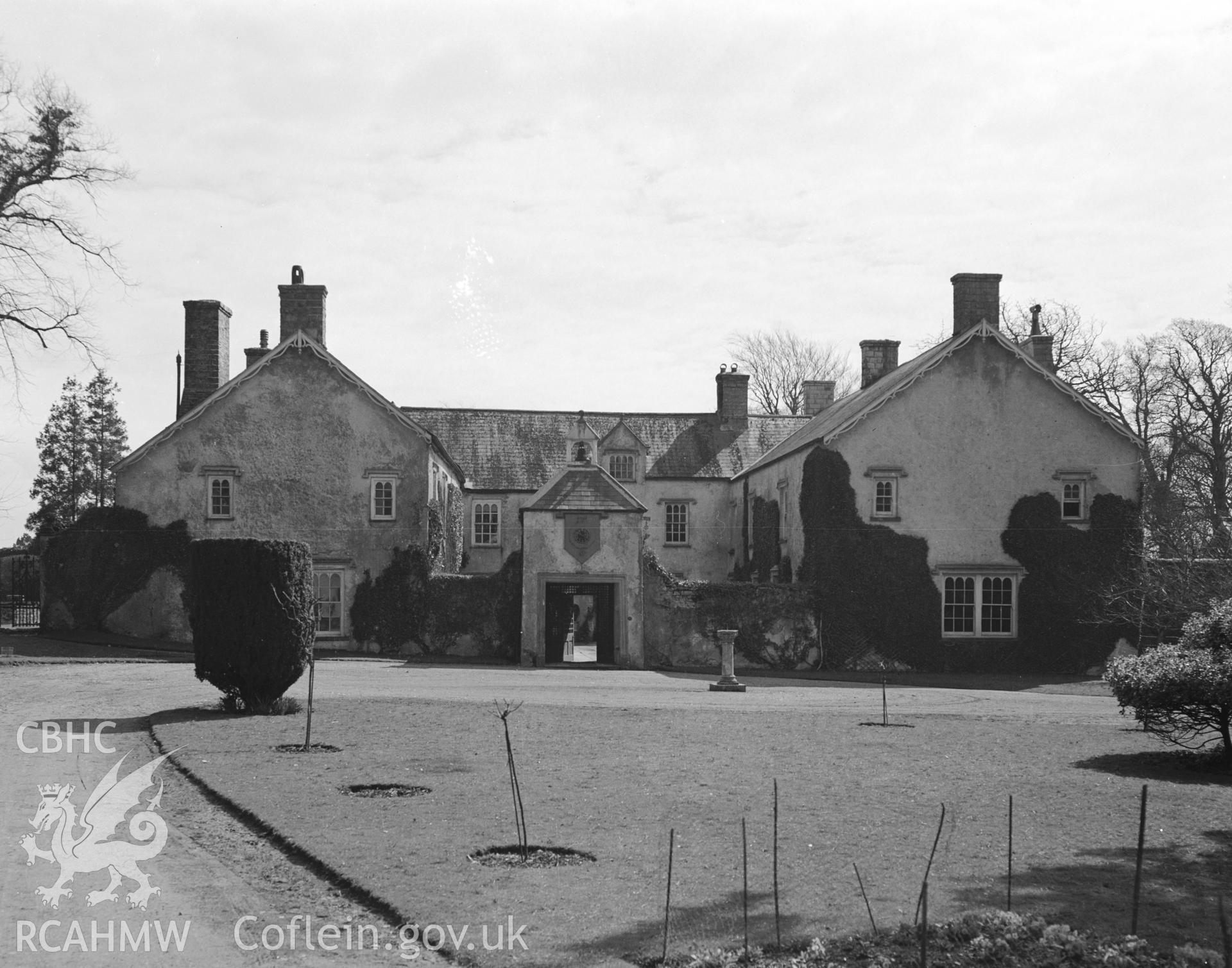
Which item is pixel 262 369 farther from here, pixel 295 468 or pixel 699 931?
pixel 699 931

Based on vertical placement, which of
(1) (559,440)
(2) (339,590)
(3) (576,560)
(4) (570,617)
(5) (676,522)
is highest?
(1) (559,440)

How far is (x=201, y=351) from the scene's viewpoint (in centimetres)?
3991

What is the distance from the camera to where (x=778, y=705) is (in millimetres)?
23062

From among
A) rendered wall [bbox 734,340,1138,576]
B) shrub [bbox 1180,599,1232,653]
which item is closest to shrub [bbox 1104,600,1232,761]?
shrub [bbox 1180,599,1232,653]

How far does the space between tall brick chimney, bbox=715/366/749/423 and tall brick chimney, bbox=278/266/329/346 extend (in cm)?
2043

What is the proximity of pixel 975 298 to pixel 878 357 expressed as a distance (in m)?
7.82

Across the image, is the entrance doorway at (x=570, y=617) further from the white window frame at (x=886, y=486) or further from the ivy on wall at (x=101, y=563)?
the ivy on wall at (x=101, y=563)

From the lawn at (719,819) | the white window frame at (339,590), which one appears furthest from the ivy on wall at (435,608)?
the lawn at (719,819)

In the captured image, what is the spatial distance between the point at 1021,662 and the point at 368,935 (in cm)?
3205

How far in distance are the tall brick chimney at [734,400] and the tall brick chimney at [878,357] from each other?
7840mm

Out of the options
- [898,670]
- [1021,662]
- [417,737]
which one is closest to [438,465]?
[898,670]

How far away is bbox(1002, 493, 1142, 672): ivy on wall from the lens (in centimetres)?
3628

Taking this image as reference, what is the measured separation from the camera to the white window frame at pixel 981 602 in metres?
36.5

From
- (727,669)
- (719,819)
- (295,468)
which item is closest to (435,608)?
(295,468)
